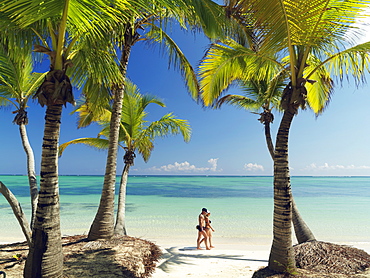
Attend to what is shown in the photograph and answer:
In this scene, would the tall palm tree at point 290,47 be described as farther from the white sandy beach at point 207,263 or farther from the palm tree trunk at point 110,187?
the palm tree trunk at point 110,187

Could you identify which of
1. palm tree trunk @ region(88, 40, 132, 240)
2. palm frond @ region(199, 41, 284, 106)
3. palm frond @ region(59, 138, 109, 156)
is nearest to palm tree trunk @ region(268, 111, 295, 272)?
palm frond @ region(199, 41, 284, 106)

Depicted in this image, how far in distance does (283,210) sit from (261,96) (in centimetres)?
559

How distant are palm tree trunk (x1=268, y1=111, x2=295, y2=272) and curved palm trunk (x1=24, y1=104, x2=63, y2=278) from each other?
4.05 m

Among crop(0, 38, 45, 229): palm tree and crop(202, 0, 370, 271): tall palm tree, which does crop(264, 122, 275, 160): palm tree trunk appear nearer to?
crop(202, 0, 370, 271): tall palm tree

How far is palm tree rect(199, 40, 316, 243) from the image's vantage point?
6.06 metres

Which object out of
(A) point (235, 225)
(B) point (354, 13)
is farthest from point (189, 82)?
(A) point (235, 225)


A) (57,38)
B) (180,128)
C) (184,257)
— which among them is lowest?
(184,257)

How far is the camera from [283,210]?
446cm

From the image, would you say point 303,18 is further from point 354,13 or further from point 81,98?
point 81,98

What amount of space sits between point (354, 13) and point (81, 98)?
878 centimetres

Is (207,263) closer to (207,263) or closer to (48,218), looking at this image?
(207,263)

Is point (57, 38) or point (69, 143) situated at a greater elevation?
point (57, 38)

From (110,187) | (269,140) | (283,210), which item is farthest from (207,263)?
(269,140)

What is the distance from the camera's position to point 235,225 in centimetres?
1471
